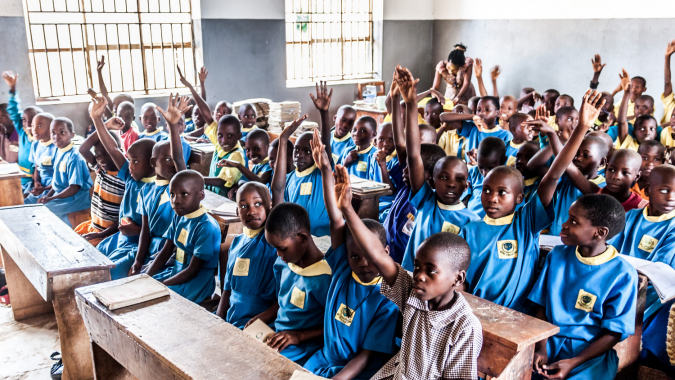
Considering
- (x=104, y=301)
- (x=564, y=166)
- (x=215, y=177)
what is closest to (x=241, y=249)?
(x=104, y=301)

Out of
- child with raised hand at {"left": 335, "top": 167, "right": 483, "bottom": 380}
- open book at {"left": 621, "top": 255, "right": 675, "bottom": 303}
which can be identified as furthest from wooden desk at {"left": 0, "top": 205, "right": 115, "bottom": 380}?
open book at {"left": 621, "top": 255, "right": 675, "bottom": 303}

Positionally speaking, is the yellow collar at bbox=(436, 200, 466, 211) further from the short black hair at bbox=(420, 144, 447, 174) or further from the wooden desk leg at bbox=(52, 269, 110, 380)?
the wooden desk leg at bbox=(52, 269, 110, 380)

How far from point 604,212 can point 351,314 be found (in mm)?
1086

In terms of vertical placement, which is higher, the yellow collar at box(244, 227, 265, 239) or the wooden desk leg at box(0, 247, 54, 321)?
the yellow collar at box(244, 227, 265, 239)

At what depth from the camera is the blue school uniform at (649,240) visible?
8.42 ft

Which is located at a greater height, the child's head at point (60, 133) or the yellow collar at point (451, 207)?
the child's head at point (60, 133)

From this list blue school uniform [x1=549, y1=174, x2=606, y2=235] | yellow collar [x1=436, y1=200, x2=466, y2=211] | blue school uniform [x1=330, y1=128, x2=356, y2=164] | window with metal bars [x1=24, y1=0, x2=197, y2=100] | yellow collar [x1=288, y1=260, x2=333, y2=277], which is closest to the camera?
yellow collar [x1=288, y1=260, x2=333, y2=277]

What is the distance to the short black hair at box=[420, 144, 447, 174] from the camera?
3127 millimetres

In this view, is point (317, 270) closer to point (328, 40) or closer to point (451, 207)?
point (451, 207)

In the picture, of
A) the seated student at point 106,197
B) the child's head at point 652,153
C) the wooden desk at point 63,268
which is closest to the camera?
the wooden desk at point 63,268

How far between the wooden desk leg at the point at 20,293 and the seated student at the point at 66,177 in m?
1.08

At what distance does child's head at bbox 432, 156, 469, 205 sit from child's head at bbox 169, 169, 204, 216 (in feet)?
4.25

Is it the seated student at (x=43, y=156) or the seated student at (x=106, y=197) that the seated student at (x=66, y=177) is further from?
the seated student at (x=106, y=197)

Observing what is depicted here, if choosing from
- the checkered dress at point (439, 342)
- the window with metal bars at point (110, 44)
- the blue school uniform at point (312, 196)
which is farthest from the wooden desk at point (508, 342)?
the window with metal bars at point (110, 44)
